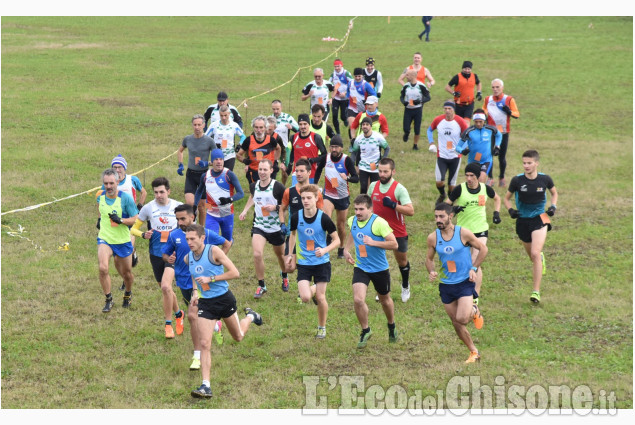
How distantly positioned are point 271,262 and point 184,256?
448 cm

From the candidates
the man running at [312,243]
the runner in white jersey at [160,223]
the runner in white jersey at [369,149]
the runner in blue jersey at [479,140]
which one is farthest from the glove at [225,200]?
the runner in blue jersey at [479,140]

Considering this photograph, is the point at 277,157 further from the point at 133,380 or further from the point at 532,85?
the point at 532,85

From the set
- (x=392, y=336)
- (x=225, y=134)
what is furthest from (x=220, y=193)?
(x=392, y=336)

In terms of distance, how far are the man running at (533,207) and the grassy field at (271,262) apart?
0.79 metres

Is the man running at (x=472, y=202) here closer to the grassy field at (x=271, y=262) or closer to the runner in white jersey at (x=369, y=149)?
the grassy field at (x=271, y=262)

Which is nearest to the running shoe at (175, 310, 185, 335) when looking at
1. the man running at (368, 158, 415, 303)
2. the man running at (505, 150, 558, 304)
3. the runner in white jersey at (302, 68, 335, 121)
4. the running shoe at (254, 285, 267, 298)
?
the running shoe at (254, 285, 267, 298)

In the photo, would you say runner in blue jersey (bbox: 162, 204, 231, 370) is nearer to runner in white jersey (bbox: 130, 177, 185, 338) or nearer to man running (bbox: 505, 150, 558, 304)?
runner in white jersey (bbox: 130, 177, 185, 338)

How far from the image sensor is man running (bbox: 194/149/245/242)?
1296 cm

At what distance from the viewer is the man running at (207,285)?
9.38 meters

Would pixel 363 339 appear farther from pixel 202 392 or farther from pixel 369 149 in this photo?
pixel 369 149

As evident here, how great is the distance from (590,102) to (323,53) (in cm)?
1454

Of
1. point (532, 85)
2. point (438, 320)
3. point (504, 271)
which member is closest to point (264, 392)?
point (438, 320)

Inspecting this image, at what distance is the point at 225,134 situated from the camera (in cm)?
1594

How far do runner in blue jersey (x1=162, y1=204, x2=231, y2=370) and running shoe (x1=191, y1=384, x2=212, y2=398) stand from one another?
2.83ft
